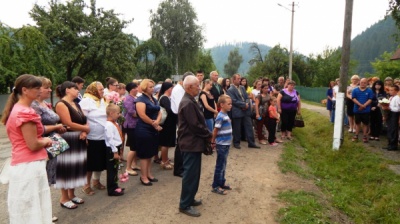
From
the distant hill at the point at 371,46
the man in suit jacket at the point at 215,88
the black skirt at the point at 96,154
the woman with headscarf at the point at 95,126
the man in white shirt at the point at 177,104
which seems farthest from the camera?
the distant hill at the point at 371,46

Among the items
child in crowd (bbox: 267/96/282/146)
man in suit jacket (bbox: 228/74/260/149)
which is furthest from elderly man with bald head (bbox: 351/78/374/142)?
man in suit jacket (bbox: 228/74/260/149)

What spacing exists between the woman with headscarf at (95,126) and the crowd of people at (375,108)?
7.21 m

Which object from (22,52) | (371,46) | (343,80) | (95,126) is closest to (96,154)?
(95,126)

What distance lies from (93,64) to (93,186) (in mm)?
22160

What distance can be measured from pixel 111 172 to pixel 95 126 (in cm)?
77

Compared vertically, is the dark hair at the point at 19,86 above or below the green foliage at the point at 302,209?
above

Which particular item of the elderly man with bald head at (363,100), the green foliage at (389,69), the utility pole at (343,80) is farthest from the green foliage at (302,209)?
the green foliage at (389,69)

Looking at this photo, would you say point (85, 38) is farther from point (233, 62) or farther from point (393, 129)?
point (233, 62)

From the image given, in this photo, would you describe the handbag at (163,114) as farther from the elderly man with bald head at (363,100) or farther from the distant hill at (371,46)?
the distant hill at (371,46)

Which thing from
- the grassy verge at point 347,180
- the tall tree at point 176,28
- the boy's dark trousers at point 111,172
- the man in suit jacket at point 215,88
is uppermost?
the tall tree at point 176,28

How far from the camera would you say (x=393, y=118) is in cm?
823

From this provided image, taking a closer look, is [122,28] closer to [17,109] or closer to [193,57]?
[193,57]

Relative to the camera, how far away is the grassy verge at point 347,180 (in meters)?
5.15

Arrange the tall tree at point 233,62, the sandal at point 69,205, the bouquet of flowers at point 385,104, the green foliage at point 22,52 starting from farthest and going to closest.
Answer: the tall tree at point 233,62, the green foliage at point 22,52, the bouquet of flowers at point 385,104, the sandal at point 69,205
